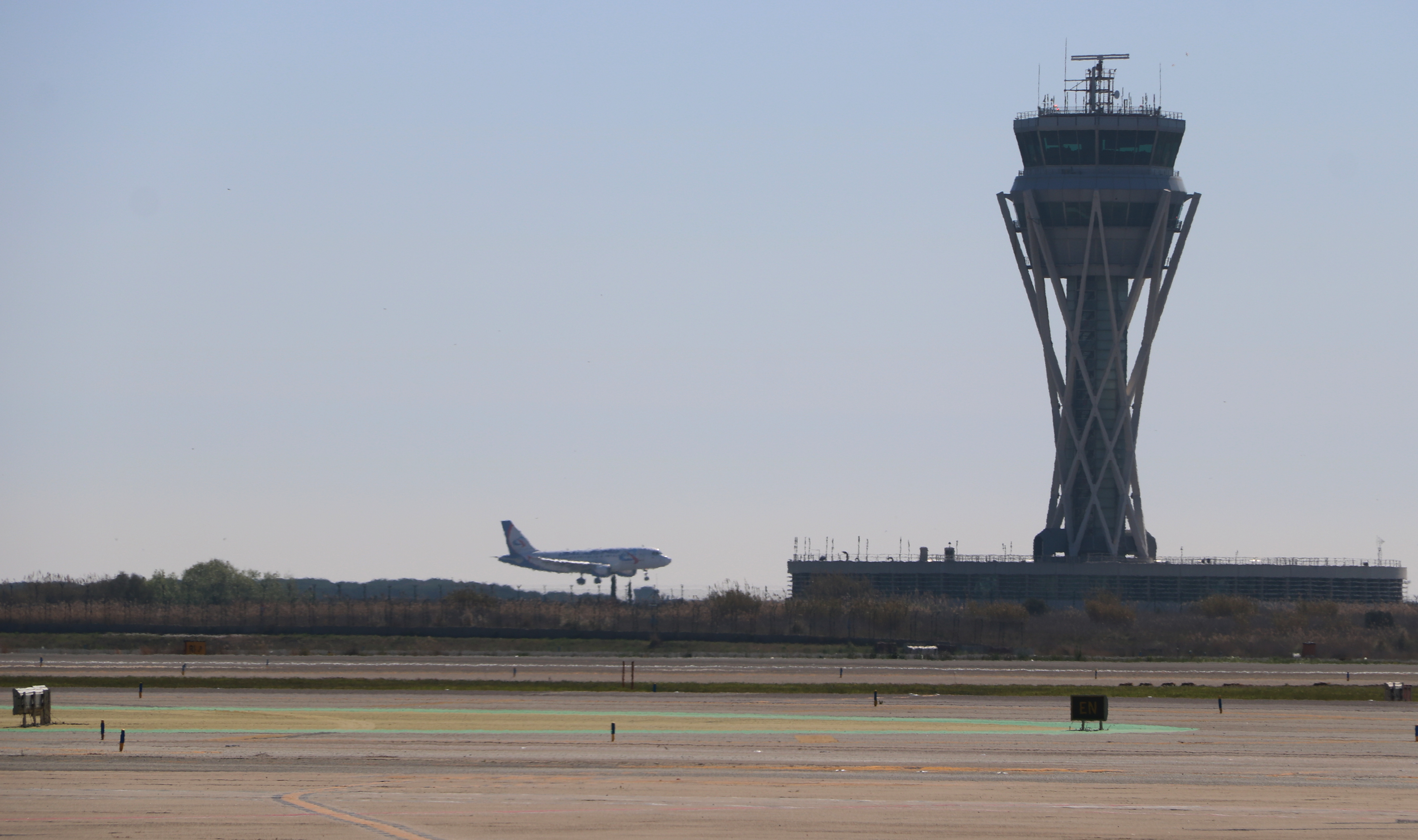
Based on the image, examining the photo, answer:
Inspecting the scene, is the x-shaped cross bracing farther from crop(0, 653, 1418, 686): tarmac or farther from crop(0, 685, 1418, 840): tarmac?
crop(0, 685, 1418, 840): tarmac

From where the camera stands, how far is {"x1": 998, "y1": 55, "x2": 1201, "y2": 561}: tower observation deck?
543 feet

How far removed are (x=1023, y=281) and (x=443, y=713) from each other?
120 meters

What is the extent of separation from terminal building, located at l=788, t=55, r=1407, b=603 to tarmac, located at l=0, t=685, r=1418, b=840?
99.9 m

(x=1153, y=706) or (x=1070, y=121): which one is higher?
(x=1070, y=121)

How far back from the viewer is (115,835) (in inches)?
1270

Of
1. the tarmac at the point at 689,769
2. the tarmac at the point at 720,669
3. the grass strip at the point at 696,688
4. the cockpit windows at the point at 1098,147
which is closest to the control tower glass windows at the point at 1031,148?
the cockpit windows at the point at 1098,147

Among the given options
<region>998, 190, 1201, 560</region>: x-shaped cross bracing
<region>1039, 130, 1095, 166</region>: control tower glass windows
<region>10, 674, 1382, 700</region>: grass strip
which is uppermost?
<region>1039, 130, 1095, 166</region>: control tower glass windows

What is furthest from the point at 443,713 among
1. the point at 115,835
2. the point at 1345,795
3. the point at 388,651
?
the point at 388,651

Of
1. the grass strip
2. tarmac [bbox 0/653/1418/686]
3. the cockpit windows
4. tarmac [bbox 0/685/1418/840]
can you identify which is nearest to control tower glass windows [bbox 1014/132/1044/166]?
the cockpit windows

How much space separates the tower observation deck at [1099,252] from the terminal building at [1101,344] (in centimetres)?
15

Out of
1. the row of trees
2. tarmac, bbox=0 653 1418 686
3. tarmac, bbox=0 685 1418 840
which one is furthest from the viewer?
the row of trees

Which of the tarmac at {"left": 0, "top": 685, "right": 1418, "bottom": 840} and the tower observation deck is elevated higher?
the tower observation deck

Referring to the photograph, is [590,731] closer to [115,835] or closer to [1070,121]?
[115,835]

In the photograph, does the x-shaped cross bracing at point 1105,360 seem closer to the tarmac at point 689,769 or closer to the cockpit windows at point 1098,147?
the cockpit windows at point 1098,147
